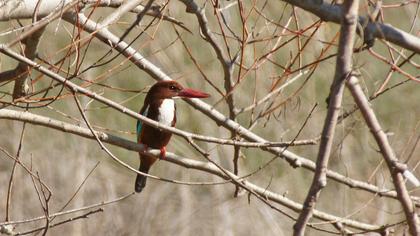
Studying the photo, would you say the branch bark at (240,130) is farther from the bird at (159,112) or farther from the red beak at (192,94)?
the bird at (159,112)

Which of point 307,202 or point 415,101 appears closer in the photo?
point 307,202

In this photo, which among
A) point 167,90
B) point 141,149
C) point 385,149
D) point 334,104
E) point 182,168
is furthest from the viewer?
point 182,168

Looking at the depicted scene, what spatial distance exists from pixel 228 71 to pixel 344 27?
128cm

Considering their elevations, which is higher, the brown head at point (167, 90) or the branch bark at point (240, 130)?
the brown head at point (167, 90)

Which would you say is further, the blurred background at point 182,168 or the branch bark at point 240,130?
the blurred background at point 182,168

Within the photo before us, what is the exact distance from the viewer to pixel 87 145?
29.6 ft

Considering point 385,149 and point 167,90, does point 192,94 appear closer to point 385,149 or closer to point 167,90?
point 167,90

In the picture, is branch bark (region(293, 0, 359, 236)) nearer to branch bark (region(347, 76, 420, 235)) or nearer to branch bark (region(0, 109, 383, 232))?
branch bark (region(347, 76, 420, 235))

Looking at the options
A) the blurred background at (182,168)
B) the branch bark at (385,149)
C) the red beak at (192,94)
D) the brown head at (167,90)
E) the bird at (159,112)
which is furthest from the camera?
the blurred background at (182,168)

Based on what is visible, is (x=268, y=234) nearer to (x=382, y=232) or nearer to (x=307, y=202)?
(x=382, y=232)

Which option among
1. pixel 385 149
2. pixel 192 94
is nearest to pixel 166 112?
pixel 192 94

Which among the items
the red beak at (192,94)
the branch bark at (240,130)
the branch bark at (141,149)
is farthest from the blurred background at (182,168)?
the branch bark at (141,149)

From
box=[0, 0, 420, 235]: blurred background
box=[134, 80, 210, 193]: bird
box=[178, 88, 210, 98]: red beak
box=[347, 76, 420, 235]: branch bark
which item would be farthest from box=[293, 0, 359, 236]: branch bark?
box=[0, 0, 420, 235]: blurred background

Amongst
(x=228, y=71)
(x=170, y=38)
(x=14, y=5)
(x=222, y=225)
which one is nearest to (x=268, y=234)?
(x=222, y=225)
